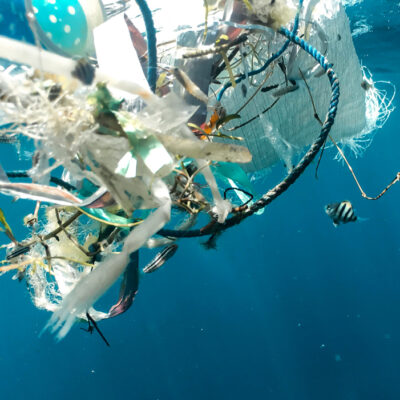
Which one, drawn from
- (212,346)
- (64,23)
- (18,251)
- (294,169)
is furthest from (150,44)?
(212,346)

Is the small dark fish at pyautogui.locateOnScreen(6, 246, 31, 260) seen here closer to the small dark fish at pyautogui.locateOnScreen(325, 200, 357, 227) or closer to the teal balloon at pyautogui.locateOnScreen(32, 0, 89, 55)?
the teal balloon at pyautogui.locateOnScreen(32, 0, 89, 55)

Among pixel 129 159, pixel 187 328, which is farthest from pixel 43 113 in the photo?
pixel 187 328

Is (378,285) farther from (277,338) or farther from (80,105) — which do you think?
(80,105)

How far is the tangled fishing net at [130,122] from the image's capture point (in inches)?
44.6

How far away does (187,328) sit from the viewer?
99.1ft

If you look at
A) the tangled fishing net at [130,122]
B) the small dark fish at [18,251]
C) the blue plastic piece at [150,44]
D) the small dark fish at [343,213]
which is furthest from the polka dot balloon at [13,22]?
the small dark fish at [343,213]

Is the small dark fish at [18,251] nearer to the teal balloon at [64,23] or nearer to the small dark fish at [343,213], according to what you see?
the teal balloon at [64,23]

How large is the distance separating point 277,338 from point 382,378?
13.4 m

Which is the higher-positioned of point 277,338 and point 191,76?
point 191,76

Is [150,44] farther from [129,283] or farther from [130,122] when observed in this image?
[129,283]

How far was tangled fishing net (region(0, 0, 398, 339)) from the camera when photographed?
44.6 inches

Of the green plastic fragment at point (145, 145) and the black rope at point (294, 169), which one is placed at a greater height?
the green plastic fragment at point (145, 145)

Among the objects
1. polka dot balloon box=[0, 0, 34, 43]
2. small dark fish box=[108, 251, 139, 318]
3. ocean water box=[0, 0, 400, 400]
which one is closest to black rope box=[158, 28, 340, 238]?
small dark fish box=[108, 251, 139, 318]

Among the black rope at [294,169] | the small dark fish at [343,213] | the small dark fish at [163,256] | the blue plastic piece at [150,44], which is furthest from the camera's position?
the small dark fish at [343,213]
